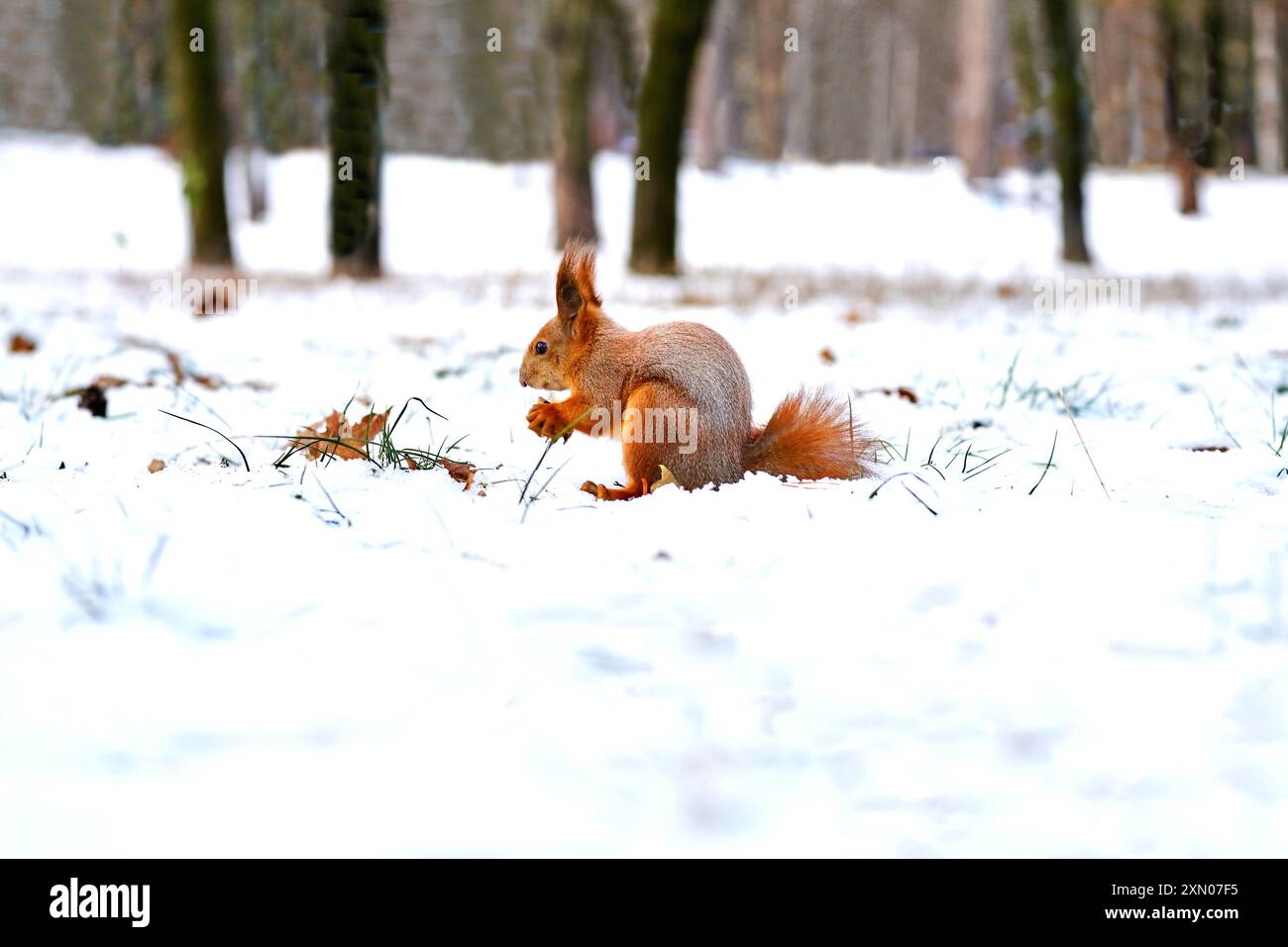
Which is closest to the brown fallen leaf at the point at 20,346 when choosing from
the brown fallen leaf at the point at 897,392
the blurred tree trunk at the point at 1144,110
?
the brown fallen leaf at the point at 897,392

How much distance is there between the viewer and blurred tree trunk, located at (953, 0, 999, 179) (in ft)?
71.1

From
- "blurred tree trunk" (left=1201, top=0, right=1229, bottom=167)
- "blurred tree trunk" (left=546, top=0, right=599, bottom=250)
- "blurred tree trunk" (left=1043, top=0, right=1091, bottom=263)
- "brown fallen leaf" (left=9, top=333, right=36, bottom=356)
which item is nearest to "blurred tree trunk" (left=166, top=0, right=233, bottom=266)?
"blurred tree trunk" (left=546, top=0, right=599, bottom=250)

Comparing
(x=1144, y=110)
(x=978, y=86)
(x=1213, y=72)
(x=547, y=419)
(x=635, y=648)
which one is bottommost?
(x=635, y=648)

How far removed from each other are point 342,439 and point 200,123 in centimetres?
965

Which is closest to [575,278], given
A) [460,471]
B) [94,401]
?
[460,471]

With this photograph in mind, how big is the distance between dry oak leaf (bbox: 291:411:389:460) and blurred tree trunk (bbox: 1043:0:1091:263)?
35.6ft

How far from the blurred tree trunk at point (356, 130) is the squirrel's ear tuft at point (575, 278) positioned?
22.7 ft

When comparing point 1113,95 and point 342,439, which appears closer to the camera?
point 342,439

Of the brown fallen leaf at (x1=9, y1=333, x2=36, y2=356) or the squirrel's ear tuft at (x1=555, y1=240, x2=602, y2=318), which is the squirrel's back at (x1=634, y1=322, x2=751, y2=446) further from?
the brown fallen leaf at (x1=9, y1=333, x2=36, y2=356)

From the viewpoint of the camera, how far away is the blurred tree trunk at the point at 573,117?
12.5 m

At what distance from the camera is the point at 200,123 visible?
1125 cm

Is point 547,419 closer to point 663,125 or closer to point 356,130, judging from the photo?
point 356,130

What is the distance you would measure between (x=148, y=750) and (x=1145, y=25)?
38227 mm

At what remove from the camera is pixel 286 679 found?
1763 mm
